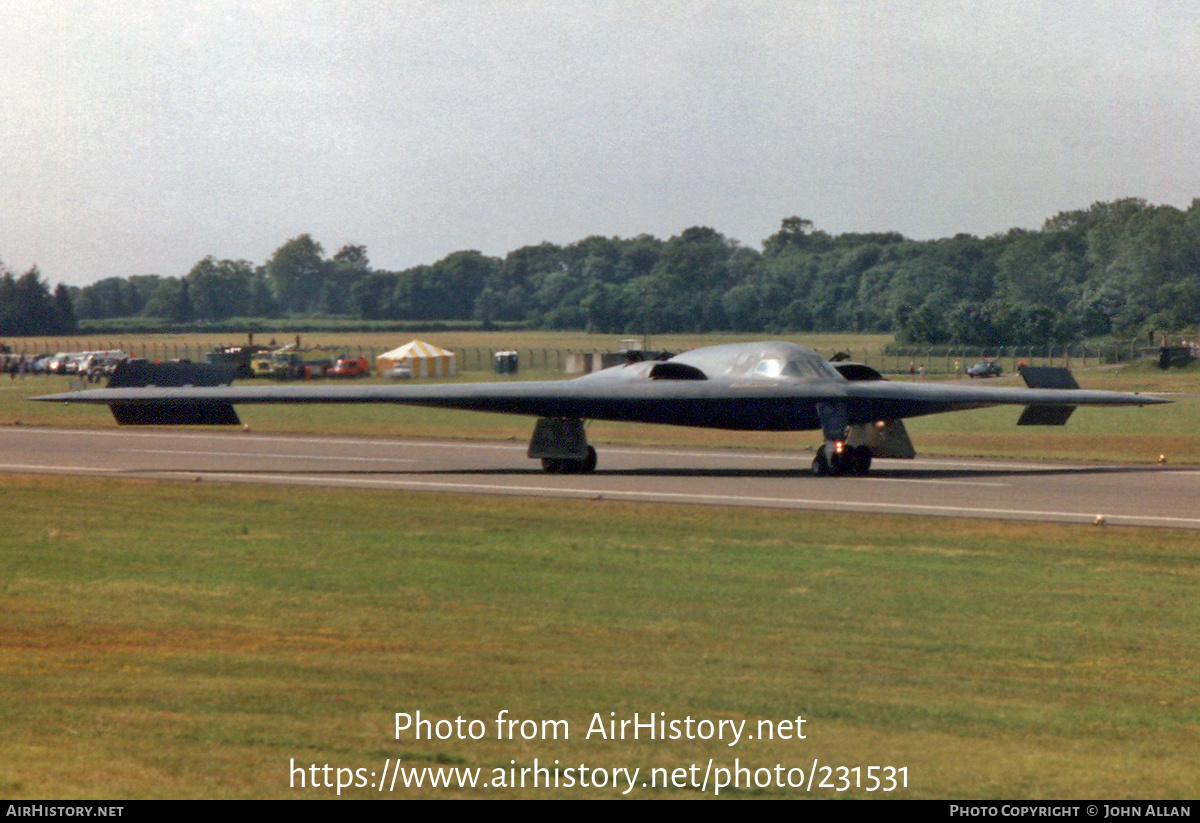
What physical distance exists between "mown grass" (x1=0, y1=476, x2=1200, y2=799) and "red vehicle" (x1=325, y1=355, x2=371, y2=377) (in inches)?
2383

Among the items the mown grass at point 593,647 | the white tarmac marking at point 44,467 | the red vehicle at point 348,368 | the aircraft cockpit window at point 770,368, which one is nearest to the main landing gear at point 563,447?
the aircraft cockpit window at point 770,368

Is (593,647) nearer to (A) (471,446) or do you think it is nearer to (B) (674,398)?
(B) (674,398)

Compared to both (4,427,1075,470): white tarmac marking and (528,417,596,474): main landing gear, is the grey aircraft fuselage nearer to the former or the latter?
(528,417,596,474): main landing gear

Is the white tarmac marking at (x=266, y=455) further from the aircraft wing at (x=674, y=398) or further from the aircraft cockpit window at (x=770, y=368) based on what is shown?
the aircraft cockpit window at (x=770, y=368)

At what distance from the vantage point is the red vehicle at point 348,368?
79.8 metres

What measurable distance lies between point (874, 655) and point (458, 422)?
32.5 metres

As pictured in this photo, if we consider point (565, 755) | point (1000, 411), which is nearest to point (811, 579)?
point (565, 755)

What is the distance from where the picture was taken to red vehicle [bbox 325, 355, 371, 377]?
79769 mm

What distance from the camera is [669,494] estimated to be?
23797 mm

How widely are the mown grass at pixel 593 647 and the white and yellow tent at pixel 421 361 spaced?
192 ft

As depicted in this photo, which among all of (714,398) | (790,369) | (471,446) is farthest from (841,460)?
(471,446)

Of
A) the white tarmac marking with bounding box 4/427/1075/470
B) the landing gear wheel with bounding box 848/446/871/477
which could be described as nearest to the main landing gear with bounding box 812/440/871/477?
the landing gear wheel with bounding box 848/446/871/477

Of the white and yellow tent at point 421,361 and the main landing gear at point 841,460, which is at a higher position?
the white and yellow tent at point 421,361

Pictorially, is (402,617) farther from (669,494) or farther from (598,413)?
(598,413)
